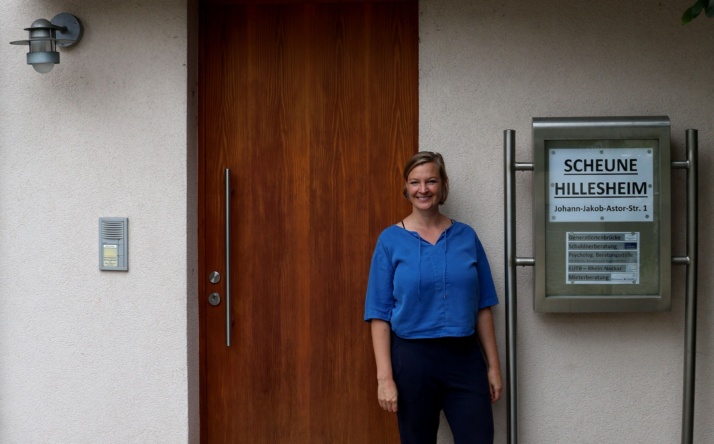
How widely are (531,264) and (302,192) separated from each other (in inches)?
43.6

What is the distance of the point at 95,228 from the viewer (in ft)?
11.4

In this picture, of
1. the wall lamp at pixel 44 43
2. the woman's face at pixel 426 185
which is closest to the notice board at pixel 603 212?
the woman's face at pixel 426 185

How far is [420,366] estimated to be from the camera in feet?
9.64

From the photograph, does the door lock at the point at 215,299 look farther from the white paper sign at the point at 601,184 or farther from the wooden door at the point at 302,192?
the white paper sign at the point at 601,184

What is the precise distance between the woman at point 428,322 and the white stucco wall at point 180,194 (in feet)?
1.10

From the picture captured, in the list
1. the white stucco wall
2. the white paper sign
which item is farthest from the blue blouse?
the white paper sign

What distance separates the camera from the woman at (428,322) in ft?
9.65

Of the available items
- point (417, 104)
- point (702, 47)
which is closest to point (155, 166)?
point (417, 104)

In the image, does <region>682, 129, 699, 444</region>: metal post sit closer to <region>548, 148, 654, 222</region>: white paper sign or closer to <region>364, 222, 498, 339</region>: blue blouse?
<region>548, 148, 654, 222</region>: white paper sign

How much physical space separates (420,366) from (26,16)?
8.03 feet

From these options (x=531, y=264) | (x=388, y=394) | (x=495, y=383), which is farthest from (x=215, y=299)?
(x=531, y=264)

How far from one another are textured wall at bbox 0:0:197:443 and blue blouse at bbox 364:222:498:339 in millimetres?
967

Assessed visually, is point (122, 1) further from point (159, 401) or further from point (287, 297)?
point (159, 401)

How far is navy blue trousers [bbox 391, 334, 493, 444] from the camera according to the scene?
2939mm
